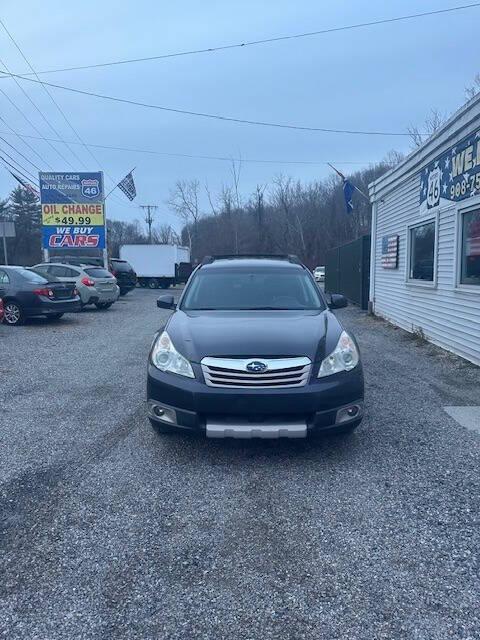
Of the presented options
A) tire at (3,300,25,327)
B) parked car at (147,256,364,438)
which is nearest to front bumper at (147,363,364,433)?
parked car at (147,256,364,438)

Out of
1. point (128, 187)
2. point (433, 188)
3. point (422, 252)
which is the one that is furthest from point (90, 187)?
point (433, 188)

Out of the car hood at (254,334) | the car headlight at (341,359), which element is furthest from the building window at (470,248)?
the car headlight at (341,359)

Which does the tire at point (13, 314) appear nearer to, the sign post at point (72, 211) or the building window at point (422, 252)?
the building window at point (422, 252)

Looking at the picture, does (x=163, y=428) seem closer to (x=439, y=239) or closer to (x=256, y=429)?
(x=256, y=429)

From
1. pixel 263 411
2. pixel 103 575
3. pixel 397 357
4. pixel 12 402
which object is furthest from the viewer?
pixel 397 357

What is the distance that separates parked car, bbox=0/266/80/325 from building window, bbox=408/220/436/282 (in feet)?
28.2

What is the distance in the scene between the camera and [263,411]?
3867 millimetres

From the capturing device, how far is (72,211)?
25156mm

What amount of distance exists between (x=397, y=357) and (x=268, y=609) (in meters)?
6.98

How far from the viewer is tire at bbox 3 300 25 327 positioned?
1265cm

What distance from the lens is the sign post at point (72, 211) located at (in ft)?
81.9

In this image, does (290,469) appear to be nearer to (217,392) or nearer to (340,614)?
(217,392)

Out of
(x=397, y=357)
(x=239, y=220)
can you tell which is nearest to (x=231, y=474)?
(x=397, y=357)

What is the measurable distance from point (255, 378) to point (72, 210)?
23.4 meters
